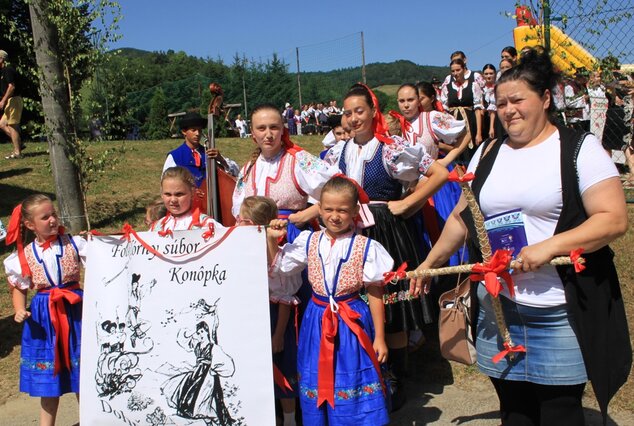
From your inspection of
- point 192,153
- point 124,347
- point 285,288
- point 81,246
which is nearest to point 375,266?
point 285,288

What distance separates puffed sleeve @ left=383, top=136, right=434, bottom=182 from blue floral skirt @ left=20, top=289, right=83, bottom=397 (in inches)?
84.2

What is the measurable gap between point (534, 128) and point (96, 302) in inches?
92.4

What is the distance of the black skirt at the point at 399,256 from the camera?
4000 mm

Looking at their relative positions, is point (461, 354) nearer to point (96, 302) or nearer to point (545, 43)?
point (96, 302)

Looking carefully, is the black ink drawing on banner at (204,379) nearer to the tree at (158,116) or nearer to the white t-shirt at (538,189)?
the white t-shirt at (538,189)

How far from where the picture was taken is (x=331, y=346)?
3246mm

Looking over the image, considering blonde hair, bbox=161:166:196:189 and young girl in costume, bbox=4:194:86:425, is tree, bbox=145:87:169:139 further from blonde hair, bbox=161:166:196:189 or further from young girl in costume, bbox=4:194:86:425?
blonde hair, bbox=161:166:196:189

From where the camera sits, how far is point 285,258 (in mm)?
3416

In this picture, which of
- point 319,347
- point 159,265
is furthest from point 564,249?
point 159,265

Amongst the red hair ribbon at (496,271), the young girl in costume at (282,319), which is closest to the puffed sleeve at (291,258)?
the young girl in costume at (282,319)

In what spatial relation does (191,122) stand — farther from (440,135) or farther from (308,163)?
(308,163)

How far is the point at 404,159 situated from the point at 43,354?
2472 mm

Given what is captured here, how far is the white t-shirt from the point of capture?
2.41 m

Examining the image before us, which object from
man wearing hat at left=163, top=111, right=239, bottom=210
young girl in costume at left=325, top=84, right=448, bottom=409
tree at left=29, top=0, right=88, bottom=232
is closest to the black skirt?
young girl in costume at left=325, top=84, right=448, bottom=409
